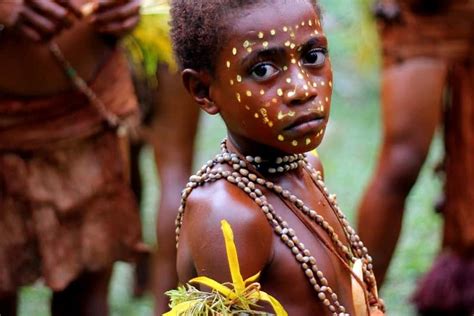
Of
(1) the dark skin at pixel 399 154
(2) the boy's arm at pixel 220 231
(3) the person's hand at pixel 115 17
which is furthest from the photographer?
(1) the dark skin at pixel 399 154

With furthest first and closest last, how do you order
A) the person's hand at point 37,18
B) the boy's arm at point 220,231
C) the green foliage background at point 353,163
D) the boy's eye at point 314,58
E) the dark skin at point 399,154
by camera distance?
the green foliage background at point 353,163 < the dark skin at point 399,154 < the person's hand at point 37,18 < the boy's eye at point 314,58 < the boy's arm at point 220,231

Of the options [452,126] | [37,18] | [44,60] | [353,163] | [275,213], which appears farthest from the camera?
[353,163]

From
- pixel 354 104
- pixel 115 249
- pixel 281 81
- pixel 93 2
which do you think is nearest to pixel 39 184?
pixel 115 249

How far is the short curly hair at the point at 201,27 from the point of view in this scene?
2.46m

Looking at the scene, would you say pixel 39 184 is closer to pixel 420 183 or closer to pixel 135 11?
pixel 135 11

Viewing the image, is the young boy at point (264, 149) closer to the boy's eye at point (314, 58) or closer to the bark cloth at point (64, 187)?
the boy's eye at point (314, 58)

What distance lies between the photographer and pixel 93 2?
3768 millimetres

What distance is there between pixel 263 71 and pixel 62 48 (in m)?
1.38

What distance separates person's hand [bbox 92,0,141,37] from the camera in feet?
12.3

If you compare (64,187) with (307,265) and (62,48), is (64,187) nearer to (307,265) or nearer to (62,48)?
(62,48)

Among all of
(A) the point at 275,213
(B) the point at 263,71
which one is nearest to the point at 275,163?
(A) the point at 275,213

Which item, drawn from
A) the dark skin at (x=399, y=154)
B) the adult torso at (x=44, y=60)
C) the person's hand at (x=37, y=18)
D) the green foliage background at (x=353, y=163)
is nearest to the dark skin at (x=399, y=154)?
the dark skin at (x=399, y=154)

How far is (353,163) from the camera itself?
7.34m

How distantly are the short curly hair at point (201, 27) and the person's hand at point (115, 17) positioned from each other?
3.81ft
